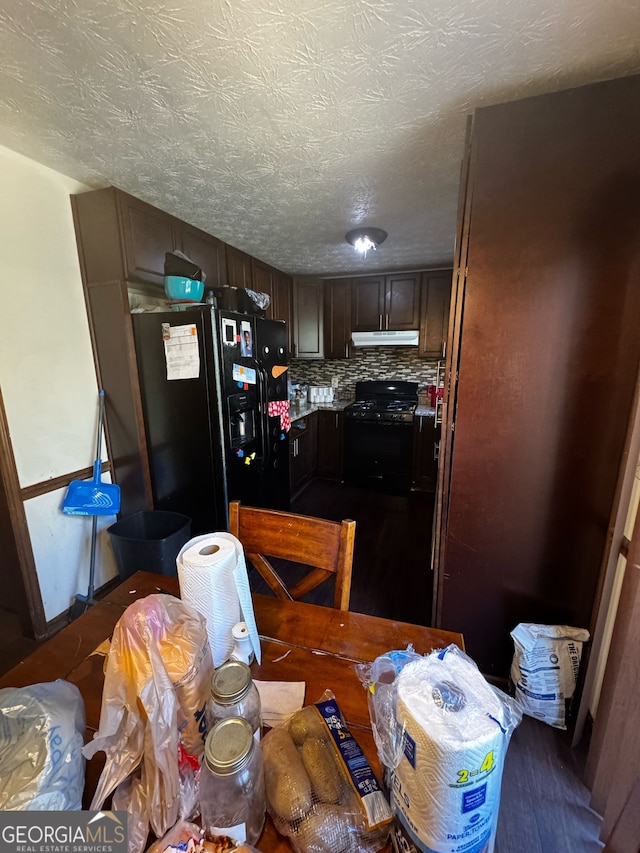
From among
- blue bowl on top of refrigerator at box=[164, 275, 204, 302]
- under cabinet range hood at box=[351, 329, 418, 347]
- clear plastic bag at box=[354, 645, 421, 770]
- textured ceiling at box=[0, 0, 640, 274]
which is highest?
textured ceiling at box=[0, 0, 640, 274]

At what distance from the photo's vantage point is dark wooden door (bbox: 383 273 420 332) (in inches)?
139

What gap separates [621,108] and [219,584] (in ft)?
5.84

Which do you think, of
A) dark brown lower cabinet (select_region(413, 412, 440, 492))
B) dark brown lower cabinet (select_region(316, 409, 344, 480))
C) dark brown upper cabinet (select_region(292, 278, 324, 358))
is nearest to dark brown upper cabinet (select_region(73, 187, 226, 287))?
dark brown upper cabinet (select_region(292, 278, 324, 358))

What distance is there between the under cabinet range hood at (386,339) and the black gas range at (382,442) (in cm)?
52

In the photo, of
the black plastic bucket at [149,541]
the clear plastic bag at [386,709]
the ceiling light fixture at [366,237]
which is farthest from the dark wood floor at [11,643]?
the ceiling light fixture at [366,237]

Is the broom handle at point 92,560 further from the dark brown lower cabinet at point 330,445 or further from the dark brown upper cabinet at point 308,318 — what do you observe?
the dark brown upper cabinet at point 308,318

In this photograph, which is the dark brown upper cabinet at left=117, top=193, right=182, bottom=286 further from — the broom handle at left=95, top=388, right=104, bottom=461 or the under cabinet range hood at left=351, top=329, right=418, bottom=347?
the under cabinet range hood at left=351, top=329, right=418, bottom=347

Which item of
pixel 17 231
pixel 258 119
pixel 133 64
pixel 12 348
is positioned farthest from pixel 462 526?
pixel 17 231

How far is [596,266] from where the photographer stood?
1.18 m

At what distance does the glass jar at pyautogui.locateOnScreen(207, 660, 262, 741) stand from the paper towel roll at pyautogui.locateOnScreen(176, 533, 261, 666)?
0.19m

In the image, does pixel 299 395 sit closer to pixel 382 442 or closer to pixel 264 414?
pixel 382 442

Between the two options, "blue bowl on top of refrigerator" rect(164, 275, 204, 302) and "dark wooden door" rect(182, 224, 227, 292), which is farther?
"dark wooden door" rect(182, 224, 227, 292)

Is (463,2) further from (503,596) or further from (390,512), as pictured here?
(390,512)

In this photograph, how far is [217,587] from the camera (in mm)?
703
